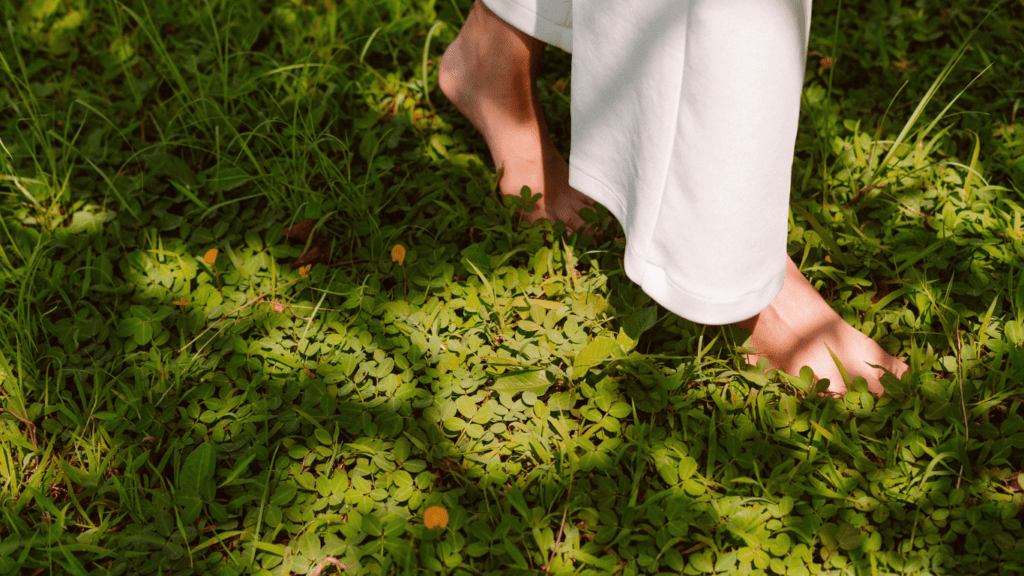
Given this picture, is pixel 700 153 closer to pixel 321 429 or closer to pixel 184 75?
pixel 321 429

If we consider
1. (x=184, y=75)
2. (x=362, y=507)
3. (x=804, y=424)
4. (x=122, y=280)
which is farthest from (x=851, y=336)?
(x=184, y=75)

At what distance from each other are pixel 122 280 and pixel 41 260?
0.23 meters

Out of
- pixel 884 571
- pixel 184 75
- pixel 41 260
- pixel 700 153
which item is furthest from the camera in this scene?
pixel 184 75

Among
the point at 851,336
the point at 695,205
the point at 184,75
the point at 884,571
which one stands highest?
the point at 695,205

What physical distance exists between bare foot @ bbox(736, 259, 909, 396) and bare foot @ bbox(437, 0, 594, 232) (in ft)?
1.93

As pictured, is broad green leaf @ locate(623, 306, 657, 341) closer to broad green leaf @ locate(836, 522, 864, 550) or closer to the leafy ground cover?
the leafy ground cover

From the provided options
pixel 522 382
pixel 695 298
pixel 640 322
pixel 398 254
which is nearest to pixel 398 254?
pixel 398 254

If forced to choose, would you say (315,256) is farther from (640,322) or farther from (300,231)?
(640,322)

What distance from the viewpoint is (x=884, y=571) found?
4.67ft

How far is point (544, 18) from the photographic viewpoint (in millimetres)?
1780

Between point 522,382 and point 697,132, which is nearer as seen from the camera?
point 697,132

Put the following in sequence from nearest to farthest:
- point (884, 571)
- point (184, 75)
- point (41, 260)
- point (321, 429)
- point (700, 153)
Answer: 1. point (700, 153)
2. point (884, 571)
3. point (321, 429)
4. point (41, 260)
5. point (184, 75)

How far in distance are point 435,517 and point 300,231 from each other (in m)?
1.00

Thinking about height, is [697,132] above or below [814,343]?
above
